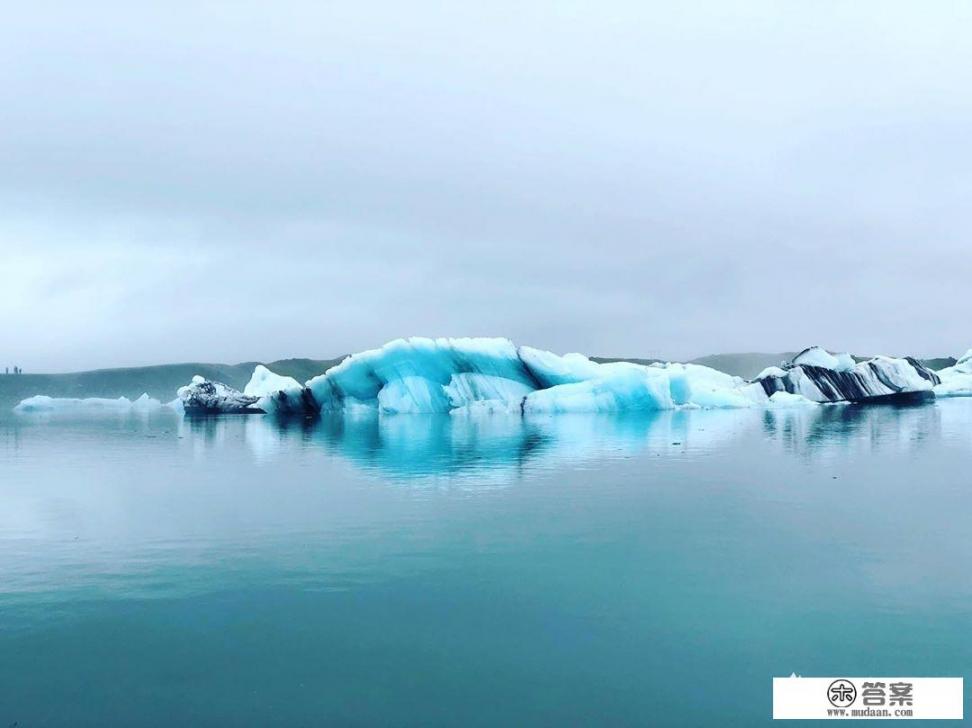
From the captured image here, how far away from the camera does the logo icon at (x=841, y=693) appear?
620 cm

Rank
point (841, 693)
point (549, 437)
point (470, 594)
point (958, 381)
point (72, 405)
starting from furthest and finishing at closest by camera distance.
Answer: point (72, 405), point (958, 381), point (549, 437), point (470, 594), point (841, 693)

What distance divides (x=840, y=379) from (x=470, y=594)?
59.5 m

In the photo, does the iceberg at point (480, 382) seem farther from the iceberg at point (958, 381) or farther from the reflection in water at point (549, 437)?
the iceberg at point (958, 381)

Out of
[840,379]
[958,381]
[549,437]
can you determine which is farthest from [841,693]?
[958,381]

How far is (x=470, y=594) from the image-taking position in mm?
8859

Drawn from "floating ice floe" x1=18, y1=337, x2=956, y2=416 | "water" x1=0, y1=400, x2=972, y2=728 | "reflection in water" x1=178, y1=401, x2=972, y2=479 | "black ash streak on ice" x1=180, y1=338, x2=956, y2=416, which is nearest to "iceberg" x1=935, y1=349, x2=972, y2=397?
"black ash streak on ice" x1=180, y1=338, x2=956, y2=416

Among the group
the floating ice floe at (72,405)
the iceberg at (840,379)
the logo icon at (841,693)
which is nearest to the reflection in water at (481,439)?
the logo icon at (841,693)

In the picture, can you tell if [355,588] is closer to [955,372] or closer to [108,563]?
[108,563]

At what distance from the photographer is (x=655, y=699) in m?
6.13

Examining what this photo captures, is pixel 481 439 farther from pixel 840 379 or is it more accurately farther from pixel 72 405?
pixel 72 405

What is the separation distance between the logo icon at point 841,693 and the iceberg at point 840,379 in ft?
187

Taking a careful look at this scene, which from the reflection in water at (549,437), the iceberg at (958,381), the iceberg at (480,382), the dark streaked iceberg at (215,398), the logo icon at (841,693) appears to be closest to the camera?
the logo icon at (841,693)

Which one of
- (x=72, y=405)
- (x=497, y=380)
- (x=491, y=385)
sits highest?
(x=497, y=380)

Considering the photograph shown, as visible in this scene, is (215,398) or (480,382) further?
(215,398)
